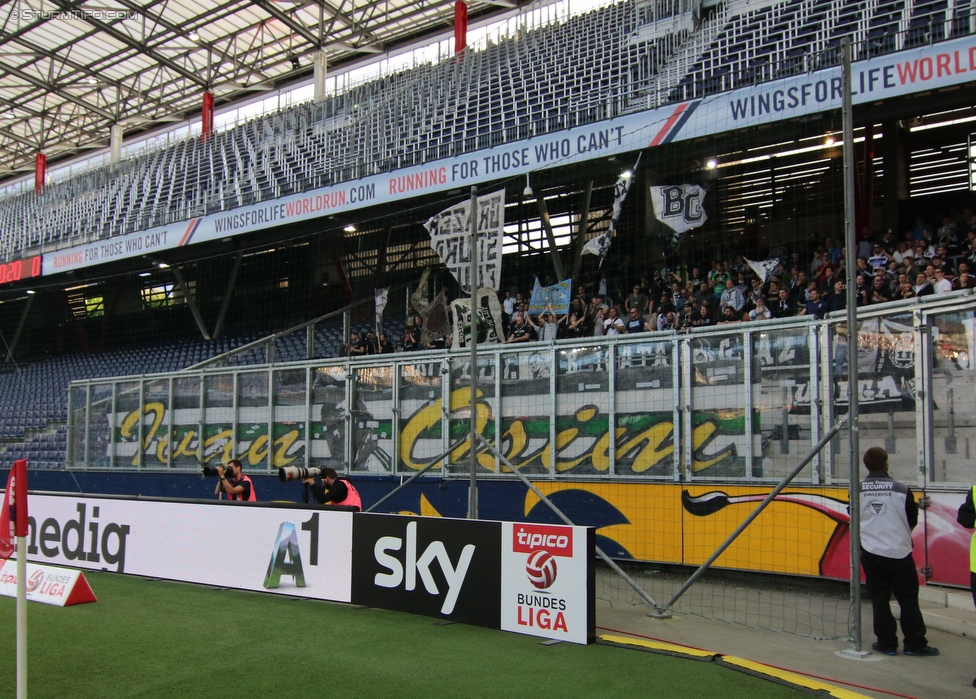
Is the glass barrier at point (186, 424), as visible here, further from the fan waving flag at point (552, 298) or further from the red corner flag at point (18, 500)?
the red corner flag at point (18, 500)

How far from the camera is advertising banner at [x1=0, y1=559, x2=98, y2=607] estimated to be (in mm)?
8719

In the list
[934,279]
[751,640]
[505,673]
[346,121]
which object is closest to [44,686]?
[505,673]

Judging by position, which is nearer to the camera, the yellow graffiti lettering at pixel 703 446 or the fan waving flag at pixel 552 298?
the yellow graffiti lettering at pixel 703 446

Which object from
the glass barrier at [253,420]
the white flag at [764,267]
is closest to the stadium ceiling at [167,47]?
the white flag at [764,267]

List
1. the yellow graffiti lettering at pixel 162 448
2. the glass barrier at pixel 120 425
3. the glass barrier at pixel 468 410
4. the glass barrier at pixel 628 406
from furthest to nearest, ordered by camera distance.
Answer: the glass barrier at pixel 120 425 → the yellow graffiti lettering at pixel 162 448 → the glass barrier at pixel 468 410 → the glass barrier at pixel 628 406

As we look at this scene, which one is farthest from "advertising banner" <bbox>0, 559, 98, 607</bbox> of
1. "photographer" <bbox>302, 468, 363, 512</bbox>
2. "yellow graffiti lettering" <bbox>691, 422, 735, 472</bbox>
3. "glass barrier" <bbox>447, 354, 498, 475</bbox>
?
"yellow graffiti lettering" <bbox>691, 422, 735, 472</bbox>

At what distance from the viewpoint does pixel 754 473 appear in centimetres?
927

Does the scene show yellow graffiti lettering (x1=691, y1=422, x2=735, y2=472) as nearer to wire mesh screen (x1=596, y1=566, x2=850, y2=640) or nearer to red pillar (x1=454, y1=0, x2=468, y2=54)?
wire mesh screen (x1=596, y1=566, x2=850, y2=640)

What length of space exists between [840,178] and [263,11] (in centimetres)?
2160

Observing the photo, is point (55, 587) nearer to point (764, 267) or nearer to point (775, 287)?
point (775, 287)

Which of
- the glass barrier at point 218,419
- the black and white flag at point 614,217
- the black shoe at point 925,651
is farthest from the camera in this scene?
the glass barrier at point 218,419


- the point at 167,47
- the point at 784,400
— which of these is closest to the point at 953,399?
the point at 784,400

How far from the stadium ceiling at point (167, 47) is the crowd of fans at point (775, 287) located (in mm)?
15386

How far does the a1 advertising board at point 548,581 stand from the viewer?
6824 millimetres
